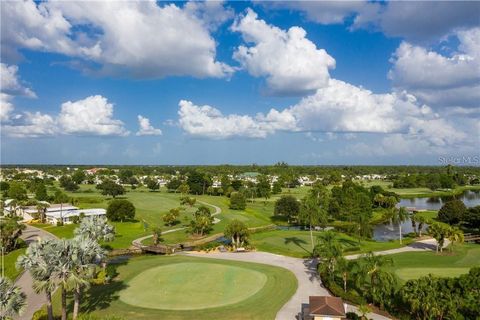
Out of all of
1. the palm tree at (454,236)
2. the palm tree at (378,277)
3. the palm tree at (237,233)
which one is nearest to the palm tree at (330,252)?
the palm tree at (378,277)

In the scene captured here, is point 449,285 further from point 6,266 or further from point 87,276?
point 6,266

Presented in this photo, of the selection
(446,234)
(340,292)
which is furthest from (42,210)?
(446,234)

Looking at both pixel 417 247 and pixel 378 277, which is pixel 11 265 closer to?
pixel 378 277

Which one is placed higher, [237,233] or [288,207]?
[288,207]

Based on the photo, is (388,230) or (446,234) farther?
(388,230)

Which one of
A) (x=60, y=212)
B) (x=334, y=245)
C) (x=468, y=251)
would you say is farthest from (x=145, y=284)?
(x=60, y=212)

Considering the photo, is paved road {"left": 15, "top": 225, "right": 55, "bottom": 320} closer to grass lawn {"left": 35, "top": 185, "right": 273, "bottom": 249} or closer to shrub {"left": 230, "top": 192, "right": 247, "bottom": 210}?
grass lawn {"left": 35, "top": 185, "right": 273, "bottom": 249}
